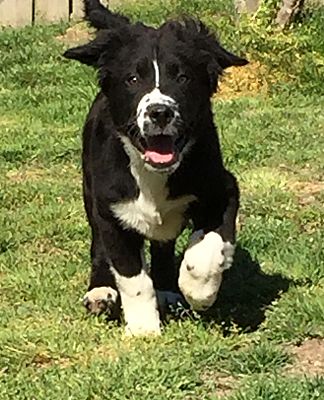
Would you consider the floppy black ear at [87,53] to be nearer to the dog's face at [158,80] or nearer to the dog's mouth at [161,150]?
the dog's face at [158,80]

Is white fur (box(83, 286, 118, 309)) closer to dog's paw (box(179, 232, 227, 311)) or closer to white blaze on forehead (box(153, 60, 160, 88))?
dog's paw (box(179, 232, 227, 311))

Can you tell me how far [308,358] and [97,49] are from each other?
148 cm

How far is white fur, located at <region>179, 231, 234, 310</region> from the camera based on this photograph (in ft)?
15.6

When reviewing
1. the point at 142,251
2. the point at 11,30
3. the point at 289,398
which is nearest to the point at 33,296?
the point at 142,251

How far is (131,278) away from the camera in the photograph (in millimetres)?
4969

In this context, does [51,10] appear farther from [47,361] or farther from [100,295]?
[47,361]

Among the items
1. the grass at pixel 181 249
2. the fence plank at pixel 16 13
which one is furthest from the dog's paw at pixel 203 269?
the fence plank at pixel 16 13

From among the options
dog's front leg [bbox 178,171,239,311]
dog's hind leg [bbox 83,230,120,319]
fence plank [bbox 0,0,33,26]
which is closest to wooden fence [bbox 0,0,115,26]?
fence plank [bbox 0,0,33,26]

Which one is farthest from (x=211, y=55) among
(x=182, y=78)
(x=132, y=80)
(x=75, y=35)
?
(x=75, y=35)

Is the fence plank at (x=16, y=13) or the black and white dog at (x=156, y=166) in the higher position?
the black and white dog at (x=156, y=166)

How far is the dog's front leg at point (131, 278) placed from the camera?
494 centimetres

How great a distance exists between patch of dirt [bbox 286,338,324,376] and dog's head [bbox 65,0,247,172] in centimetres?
85

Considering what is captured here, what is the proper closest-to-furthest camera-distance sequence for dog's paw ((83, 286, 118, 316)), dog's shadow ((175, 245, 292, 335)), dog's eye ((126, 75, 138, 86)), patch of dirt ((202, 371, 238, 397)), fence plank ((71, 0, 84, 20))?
patch of dirt ((202, 371, 238, 397))
dog's eye ((126, 75, 138, 86))
dog's shadow ((175, 245, 292, 335))
dog's paw ((83, 286, 118, 316))
fence plank ((71, 0, 84, 20))

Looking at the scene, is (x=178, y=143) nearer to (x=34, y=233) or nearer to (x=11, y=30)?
(x=34, y=233)
